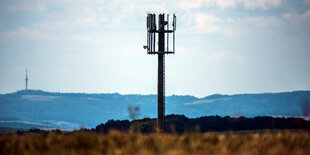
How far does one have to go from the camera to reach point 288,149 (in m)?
19.1

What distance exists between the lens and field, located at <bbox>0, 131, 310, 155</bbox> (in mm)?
18188

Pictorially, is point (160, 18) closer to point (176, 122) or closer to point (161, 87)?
point (161, 87)

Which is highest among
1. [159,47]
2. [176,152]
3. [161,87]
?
[159,47]

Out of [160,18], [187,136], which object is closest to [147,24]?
[160,18]

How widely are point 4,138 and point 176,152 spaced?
22.2ft

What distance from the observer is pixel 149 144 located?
19062 millimetres

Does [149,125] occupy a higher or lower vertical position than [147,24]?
lower

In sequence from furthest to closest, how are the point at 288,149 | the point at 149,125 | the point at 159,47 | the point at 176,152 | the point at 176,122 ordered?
1. the point at 176,122
2. the point at 149,125
3. the point at 159,47
4. the point at 288,149
5. the point at 176,152

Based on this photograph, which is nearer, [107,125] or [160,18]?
[160,18]

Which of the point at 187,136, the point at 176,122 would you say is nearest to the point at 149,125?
the point at 176,122

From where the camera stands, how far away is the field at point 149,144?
59.7ft

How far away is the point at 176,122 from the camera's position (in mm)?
69250

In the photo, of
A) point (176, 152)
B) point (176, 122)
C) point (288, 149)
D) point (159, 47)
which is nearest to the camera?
point (176, 152)

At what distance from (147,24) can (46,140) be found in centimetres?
3180
